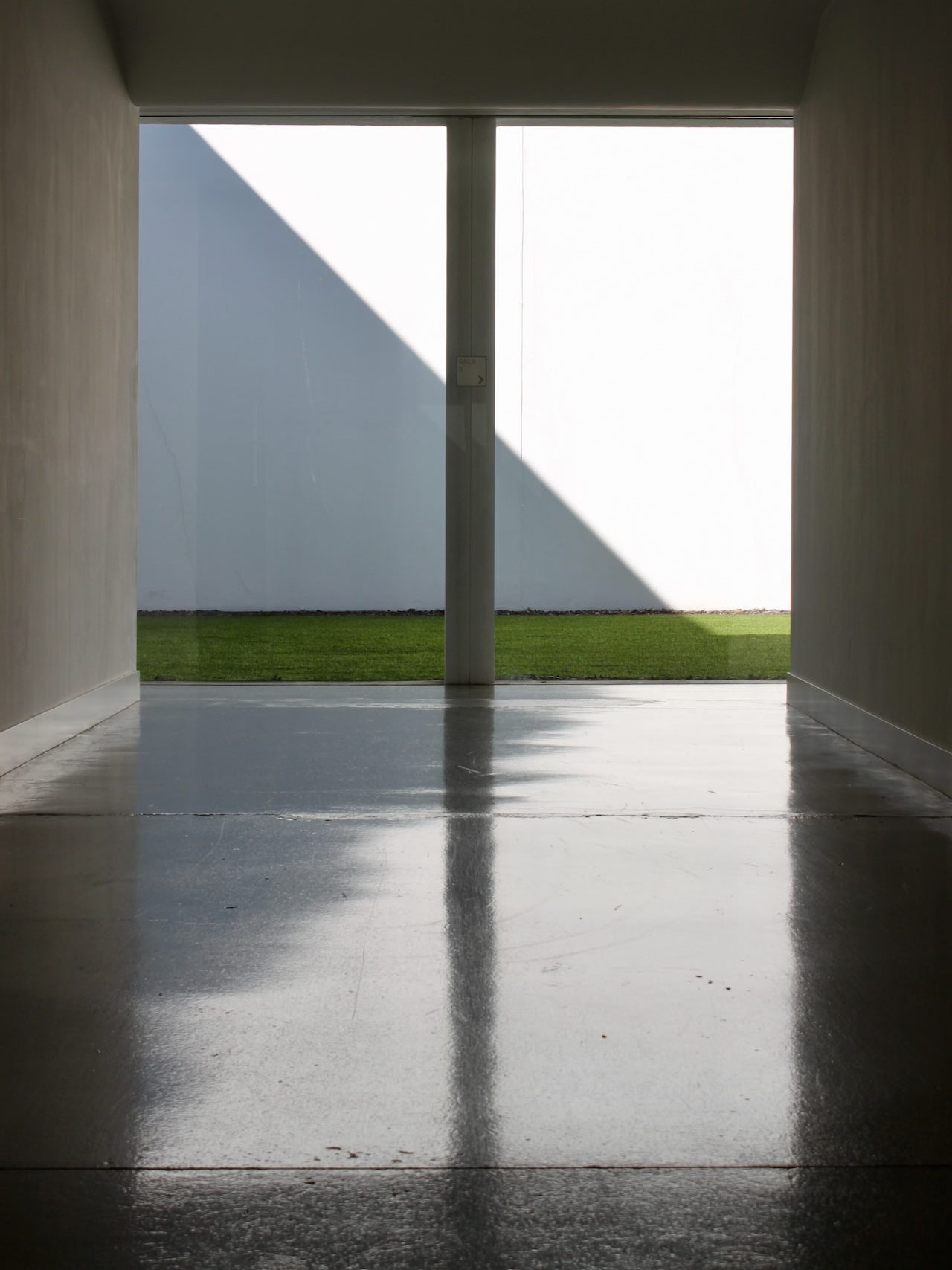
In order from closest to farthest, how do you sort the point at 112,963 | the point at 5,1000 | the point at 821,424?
the point at 5,1000 → the point at 112,963 → the point at 821,424

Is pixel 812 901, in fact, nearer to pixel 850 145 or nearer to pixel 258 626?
pixel 850 145

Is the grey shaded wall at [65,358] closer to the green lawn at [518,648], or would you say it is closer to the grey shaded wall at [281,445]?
the grey shaded wall at [281,445]

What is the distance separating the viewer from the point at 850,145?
5191 millimetres

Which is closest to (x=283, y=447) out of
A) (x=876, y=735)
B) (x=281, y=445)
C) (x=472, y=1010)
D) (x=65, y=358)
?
(x=281, y=445)

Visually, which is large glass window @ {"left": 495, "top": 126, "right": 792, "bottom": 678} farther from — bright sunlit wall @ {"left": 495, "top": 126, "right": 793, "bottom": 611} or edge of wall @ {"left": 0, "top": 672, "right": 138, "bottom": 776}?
edge of wall @ {"left": 0, "top": 672, "right": 138, "bottom": 776}

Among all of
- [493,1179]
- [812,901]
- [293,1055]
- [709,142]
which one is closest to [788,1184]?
[493,1179]

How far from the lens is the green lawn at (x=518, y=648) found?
675 centimetres

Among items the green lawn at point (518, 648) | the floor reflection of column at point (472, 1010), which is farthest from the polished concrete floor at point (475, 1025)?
the green lawn at point (518, 648)

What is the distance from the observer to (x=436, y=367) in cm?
675

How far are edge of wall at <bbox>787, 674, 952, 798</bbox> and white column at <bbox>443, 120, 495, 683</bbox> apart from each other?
5.47ft

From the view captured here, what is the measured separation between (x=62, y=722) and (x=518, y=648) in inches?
105

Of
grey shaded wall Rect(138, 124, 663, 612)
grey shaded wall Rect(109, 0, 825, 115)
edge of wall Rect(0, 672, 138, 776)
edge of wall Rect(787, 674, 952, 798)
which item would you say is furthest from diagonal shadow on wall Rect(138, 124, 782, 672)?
edge of wall Rect(787, 674, 952, 798)

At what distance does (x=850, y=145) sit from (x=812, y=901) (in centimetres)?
367

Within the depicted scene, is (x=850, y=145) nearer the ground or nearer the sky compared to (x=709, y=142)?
nearer the ground
